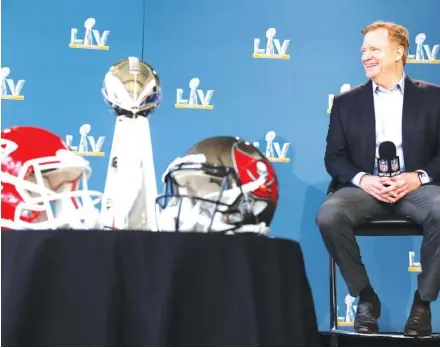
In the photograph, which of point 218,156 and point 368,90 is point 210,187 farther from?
point 368,90

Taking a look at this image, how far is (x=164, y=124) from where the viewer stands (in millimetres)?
2994

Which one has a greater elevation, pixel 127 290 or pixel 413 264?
pixel 127 290

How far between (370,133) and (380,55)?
0.34 m

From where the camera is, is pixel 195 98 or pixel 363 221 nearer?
pixel 363 221

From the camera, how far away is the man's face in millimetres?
2541

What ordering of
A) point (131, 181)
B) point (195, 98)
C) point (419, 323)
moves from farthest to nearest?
point (195, 98) < point (419, 323) < point (131, 181)

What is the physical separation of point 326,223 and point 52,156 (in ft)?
4.44

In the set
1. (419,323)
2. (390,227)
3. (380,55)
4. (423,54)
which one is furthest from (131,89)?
(423,54)

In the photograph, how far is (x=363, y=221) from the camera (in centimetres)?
224

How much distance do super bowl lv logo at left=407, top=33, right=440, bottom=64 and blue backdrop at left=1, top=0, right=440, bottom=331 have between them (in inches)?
0.7

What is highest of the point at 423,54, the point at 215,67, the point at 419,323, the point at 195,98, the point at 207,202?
the point at 423,54

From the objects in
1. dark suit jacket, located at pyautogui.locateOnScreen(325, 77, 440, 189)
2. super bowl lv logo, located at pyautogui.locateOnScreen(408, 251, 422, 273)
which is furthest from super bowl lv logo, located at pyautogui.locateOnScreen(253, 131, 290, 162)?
super bowl lv logo, located at pyautogui.locateOnScreen(408, 251, 422, 273)

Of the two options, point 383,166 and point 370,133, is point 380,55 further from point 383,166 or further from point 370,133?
point 383,166

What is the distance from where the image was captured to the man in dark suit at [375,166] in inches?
85.2
